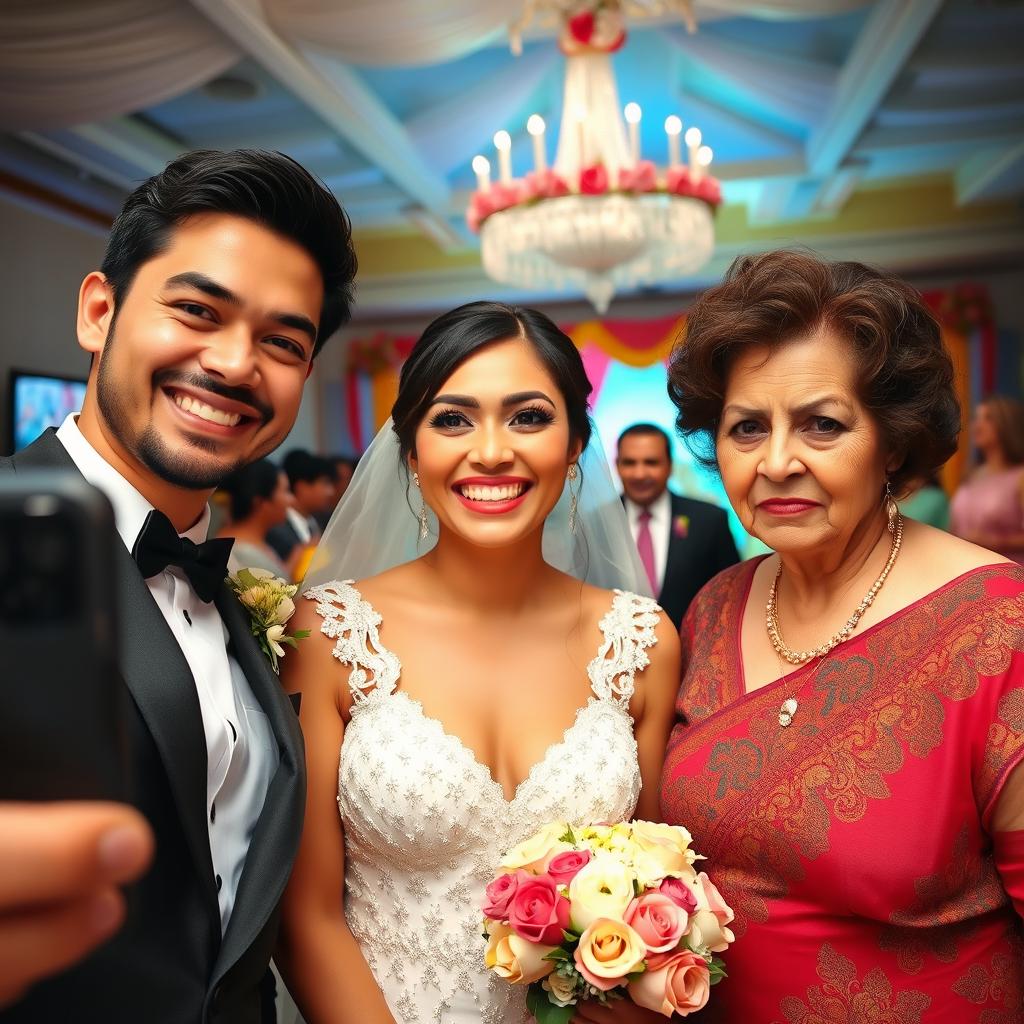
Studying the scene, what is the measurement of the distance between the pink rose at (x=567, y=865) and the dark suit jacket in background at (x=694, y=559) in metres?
3.08

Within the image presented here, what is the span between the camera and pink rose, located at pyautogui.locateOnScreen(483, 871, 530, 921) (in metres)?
1.64

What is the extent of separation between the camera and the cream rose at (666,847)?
1660 millimetres

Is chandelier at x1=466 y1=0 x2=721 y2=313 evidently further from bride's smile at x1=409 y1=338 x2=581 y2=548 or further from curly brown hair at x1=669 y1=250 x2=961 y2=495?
curly brown hair at x1=669 y1=250 x2=961 y2=495

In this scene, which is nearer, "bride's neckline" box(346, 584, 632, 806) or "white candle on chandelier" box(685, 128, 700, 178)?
"bride's neckline" box(346, 584, 632, 806)

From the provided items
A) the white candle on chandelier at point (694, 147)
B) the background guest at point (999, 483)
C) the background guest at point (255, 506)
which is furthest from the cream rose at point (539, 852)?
→ the background guest at point (999, 483)

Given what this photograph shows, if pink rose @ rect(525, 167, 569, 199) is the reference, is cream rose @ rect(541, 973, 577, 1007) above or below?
below

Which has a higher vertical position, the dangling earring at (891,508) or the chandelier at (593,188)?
the chandelier at (593,188)

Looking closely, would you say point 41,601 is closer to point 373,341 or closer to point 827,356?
point 827,356

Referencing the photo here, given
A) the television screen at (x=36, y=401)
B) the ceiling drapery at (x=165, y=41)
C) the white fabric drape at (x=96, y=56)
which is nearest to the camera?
the white fabric drape at (x=96, y=56)

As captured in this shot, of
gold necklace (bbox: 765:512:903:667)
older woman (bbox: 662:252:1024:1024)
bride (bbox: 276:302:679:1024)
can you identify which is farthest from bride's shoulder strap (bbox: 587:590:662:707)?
gold necklace (bbox: 765:512:903:667)

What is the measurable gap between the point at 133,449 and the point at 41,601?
46.2 inches

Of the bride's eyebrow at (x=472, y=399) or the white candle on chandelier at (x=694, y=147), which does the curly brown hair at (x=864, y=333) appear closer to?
the bride's eyebrow at (x=472, y=399)

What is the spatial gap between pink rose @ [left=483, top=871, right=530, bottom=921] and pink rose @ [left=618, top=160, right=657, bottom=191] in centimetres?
468

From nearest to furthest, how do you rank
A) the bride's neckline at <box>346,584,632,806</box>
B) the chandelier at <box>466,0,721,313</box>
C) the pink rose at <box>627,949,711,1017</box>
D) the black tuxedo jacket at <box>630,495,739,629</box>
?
the pink rose at <box>627,949,711,1017</box> → the bride's neckline at <box>346,584,632,806</box> → the black tuxedo jacket at <box>630,495,739,629</box> → the chandelier at <box>466,0,721,313</box>
